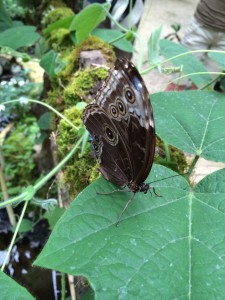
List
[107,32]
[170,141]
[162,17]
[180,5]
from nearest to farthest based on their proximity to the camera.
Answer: [170,141], [107,32], [162,17], [180,5]

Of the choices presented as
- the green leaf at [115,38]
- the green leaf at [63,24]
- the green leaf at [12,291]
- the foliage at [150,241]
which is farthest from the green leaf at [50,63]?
the green leaf at [12,291]

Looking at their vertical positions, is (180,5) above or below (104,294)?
below

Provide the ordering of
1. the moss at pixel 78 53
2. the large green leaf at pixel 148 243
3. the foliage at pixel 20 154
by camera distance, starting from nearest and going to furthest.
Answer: the large green leaf at pixel 148 243 → the moss at pixel 78 53 → the foliage at pixel 20 154

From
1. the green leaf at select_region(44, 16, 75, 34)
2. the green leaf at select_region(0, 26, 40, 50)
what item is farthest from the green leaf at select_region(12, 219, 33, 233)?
the green leaf at select_region(44, 16, 75, 34)

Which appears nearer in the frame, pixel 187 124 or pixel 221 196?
pixel 221 196

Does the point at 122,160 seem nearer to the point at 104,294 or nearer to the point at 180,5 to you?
the point at 104,294

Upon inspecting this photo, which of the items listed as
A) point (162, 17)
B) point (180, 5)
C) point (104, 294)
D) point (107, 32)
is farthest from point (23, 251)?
point (180, 5)

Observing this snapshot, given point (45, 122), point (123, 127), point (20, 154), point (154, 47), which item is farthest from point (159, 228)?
point (20, 154)

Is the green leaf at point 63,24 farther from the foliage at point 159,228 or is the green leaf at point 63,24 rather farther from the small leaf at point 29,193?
the small leaf at point 29,193


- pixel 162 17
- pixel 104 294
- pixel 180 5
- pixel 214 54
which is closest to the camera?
pixel 104 294
